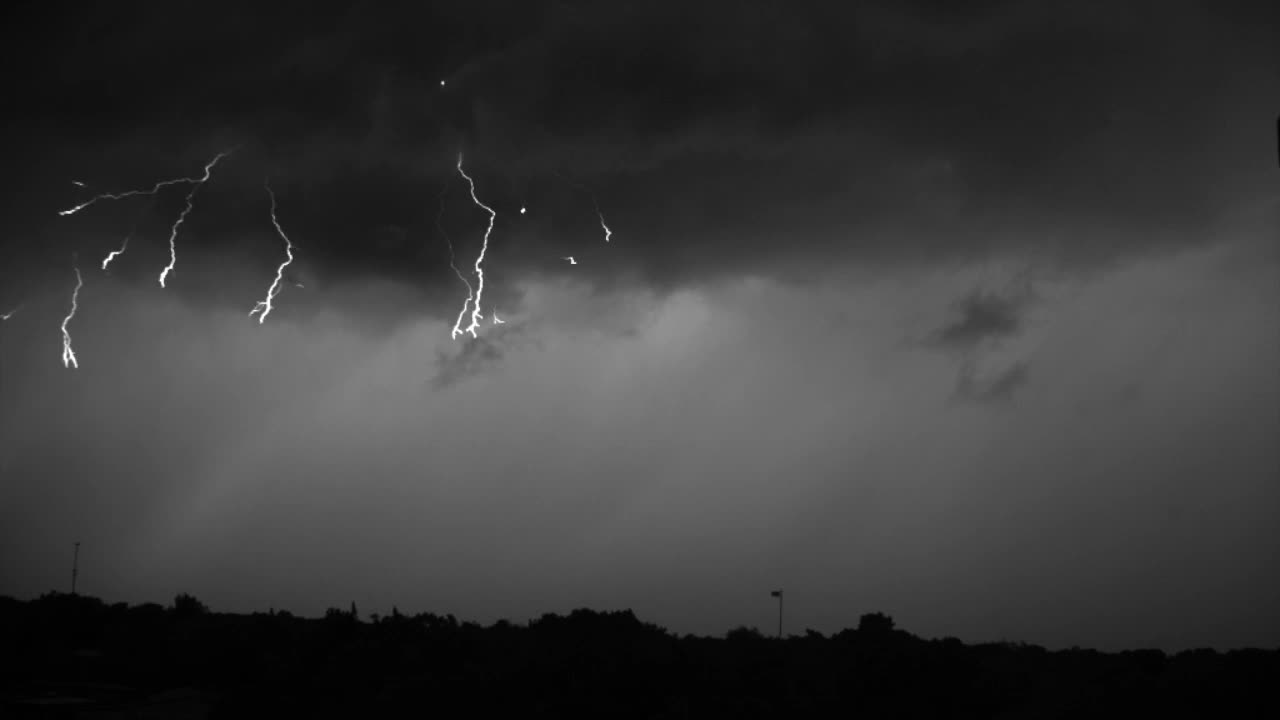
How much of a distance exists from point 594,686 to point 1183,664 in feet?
54.1

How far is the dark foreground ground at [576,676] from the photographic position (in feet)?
89.2

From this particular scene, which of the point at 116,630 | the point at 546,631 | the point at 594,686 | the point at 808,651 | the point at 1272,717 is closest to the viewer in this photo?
the point at 1272,717

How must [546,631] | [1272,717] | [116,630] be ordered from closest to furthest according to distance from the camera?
1. [1272,717]
2. [546,631]
3. [116,630]

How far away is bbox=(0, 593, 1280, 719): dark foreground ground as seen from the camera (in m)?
27.2

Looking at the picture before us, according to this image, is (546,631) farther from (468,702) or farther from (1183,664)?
(1183,664)

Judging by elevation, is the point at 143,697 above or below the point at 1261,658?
below

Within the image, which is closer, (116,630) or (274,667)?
(274,667)

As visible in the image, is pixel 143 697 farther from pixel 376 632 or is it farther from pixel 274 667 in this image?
pixel 376 632

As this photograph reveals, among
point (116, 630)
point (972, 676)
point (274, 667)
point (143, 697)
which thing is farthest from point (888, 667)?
point (116, 630)

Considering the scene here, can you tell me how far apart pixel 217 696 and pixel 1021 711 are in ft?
70.5

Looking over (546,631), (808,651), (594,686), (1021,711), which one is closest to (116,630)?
(546,631)

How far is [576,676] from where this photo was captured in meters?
28.8

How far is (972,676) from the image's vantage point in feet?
99.5

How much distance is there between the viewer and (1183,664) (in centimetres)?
3080
